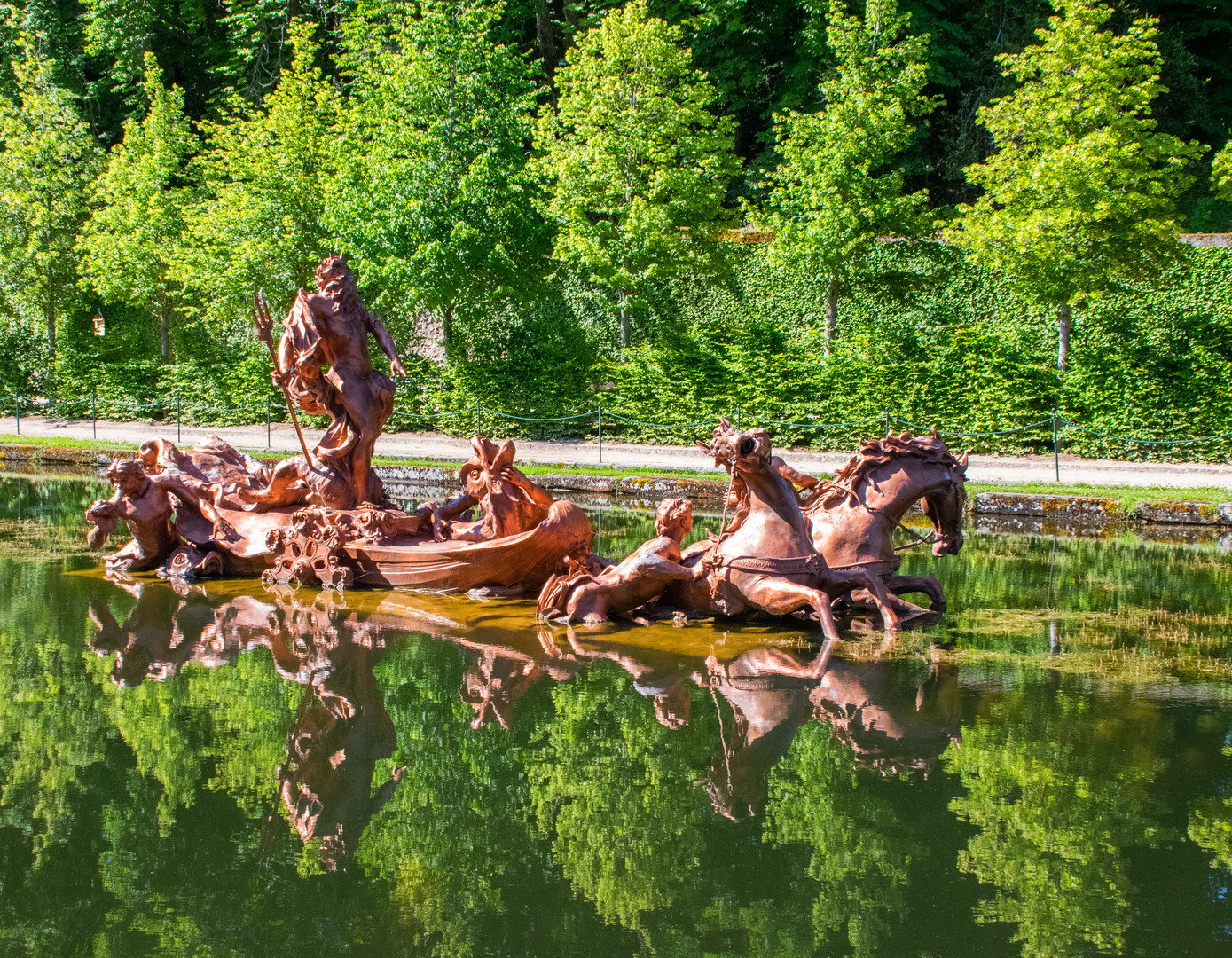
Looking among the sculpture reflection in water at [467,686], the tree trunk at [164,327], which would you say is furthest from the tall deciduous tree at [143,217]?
the sculpture reflection in water at [467,686]

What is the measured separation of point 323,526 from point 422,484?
7801mm

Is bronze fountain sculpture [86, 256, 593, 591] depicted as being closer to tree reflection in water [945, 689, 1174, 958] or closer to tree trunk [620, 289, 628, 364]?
tree reflection in water [945, 689, 1174, 958]

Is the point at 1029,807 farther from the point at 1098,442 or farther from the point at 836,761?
the point at 1098,442

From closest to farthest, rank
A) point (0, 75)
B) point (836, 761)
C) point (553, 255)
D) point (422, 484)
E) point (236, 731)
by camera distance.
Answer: point (836, 761) < point (236, 731) < point (422, 484) < point (553, 255) < point (0, 75)

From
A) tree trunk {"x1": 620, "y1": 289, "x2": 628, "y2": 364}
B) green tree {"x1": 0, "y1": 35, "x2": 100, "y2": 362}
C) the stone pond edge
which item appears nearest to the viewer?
the stone pond edge

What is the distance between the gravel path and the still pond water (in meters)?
9.25

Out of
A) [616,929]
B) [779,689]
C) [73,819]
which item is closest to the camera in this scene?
[616,929]

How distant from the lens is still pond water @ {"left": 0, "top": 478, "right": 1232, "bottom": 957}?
13.2 ft

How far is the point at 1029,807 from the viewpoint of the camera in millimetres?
4922

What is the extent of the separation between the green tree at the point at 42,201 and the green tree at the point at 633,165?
1339 cm

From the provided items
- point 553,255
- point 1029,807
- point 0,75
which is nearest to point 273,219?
point 553,255

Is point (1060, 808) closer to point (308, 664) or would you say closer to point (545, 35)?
point (308, 664)

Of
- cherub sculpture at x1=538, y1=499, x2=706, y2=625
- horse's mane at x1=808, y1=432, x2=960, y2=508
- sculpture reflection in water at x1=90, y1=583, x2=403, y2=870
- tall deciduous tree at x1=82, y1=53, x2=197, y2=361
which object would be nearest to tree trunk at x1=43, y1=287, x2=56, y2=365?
tall deciduous tree at x1=82, y1=53, x2=197, y2=361

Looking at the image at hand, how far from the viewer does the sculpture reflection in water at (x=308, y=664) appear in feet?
16.4
